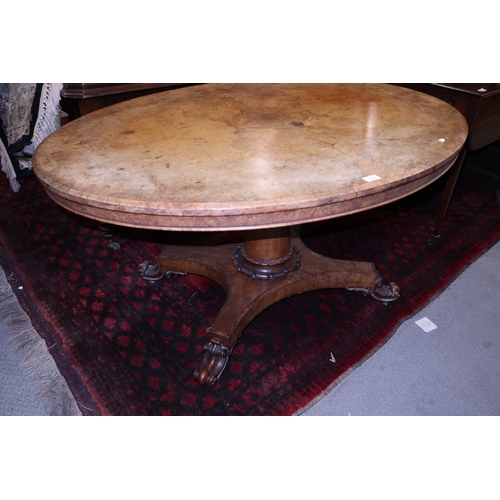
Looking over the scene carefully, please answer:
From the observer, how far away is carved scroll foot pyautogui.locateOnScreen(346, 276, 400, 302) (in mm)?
1811

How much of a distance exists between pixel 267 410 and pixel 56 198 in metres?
0.94

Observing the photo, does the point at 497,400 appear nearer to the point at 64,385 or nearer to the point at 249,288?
the point at 249,288

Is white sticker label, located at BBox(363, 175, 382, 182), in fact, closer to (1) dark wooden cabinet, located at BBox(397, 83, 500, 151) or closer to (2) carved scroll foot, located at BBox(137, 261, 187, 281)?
(1) dark wooden cabinet, located at BBox(397, 83, 500, 151)

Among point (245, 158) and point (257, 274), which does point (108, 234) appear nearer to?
point (257, 274)

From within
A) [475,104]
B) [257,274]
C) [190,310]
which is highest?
[475,104]

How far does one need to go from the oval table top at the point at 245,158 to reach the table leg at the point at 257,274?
487mm

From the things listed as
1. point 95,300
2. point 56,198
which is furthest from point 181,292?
point 56,198

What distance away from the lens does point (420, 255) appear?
2127 millimetres

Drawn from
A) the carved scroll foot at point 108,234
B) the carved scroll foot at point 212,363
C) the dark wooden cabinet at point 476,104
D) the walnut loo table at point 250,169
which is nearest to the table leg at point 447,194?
the dark wooden cabinet at point 476,104

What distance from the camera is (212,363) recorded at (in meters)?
1.50

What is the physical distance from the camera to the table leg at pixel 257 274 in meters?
1.55

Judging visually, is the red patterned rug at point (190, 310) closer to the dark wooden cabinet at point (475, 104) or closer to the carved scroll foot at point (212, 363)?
the carved scroll foot at point (212, 363)

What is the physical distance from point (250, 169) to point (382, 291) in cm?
101

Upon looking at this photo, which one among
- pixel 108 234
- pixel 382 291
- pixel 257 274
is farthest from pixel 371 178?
pixel 108 234
